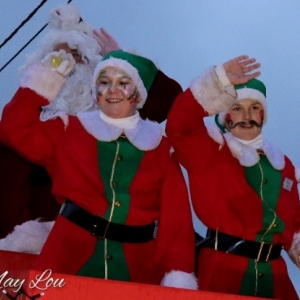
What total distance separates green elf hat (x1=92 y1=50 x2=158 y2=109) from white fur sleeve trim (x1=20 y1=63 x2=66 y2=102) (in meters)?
0.26

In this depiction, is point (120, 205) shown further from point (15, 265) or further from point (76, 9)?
point (76, 9)

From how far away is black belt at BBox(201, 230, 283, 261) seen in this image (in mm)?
3115

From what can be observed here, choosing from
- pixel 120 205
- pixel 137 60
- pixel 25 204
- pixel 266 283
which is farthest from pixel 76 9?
pixel 266 283

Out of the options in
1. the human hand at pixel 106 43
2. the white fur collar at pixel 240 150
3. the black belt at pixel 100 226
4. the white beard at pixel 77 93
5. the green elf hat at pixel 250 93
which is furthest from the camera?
the human hand at pixel 106 43

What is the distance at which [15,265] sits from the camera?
290 cm

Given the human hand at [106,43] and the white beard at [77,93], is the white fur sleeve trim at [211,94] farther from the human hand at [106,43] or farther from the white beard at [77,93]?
the human hand at [106,43]

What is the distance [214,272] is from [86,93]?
4.21 feet

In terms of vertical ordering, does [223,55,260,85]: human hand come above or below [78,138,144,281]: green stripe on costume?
above

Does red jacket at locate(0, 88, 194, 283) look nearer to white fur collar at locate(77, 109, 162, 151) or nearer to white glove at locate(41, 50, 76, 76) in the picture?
white fur collar at locate(77, 109, 162, 151)

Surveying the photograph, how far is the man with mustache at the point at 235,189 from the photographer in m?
3.02

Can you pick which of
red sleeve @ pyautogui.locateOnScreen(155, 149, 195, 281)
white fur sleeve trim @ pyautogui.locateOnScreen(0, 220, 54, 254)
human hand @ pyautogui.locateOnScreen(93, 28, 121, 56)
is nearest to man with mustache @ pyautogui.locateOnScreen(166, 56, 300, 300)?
red sleeve @ pyautogui.locateOnScreen(155, 149, 195, 281)

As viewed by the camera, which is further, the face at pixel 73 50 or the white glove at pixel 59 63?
the face at pixel 73 50

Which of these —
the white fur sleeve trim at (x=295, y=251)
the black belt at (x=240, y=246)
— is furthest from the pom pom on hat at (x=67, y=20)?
the white fur sleeve trim at (x=295, y=251)

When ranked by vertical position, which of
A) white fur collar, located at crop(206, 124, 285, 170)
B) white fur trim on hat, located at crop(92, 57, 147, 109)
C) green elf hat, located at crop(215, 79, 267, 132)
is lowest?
white fur trim on hat, located at crop(92, 57, 147, 109)
